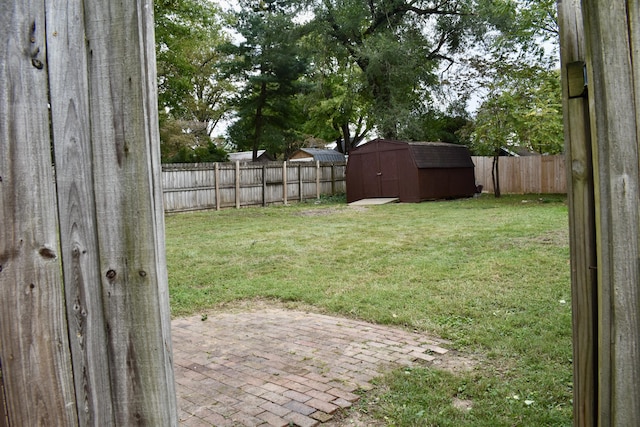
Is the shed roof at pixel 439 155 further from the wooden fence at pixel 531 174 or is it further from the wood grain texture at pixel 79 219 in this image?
the wood grain texture at pixel 79 219

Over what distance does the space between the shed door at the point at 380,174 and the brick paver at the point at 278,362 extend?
13.9 m

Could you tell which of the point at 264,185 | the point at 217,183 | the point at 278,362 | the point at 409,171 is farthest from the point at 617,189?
the point at 264,185

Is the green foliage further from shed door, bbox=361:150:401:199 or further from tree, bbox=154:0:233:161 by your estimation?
tree, bbox=154:0:233:161

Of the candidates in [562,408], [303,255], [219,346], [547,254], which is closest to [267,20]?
[303,255]

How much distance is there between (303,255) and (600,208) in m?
6.28

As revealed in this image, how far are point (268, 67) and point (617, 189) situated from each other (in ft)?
77.9

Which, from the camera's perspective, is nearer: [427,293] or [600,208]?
[600,208]

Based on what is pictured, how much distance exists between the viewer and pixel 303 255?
7.51 m

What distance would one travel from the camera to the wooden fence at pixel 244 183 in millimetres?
15709

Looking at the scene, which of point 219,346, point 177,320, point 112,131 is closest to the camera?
point 112,131

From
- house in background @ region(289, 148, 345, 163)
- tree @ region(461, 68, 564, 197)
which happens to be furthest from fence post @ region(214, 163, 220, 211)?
house in background @ region(289, 148, 345, 163)

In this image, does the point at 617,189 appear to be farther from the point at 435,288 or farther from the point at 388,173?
the point at 388,173

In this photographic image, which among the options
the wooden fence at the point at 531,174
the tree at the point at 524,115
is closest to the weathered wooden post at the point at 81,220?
the tree at the point at 524,115

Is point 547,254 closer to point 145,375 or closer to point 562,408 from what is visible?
point 562,408
